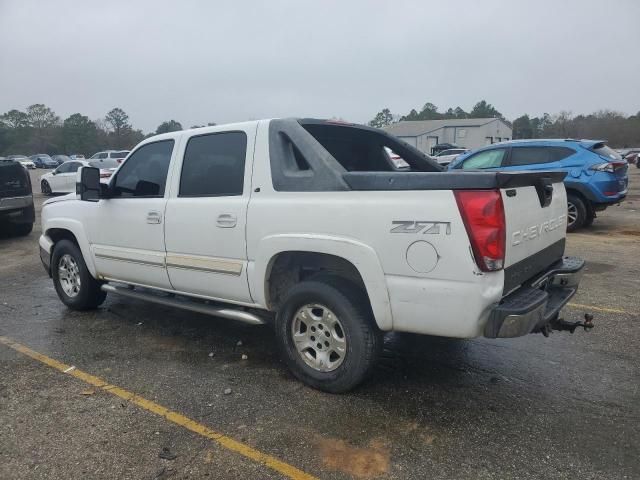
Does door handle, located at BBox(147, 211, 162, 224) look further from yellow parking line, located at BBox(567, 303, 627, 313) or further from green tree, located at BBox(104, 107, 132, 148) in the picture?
green tree, located at BBox(104, 107, 132, 148)

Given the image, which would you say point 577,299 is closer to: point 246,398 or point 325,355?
point 325,355

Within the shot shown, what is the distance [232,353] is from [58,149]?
93833mm

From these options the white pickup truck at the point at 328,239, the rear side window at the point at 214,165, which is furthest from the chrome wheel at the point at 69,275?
the rear side window at the point at 214,165

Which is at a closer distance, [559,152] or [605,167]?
[605,167]

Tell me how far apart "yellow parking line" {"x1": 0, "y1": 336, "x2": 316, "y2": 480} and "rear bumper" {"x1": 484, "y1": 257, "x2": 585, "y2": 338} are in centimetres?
134

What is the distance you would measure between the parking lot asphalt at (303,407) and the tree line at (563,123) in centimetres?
6714

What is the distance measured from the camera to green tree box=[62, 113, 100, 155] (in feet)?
275

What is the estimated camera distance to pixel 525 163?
10.3 metres

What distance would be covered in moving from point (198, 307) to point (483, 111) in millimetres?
108254

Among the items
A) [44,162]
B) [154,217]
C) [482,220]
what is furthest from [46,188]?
[44,162]

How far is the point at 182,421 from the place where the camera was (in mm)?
3254

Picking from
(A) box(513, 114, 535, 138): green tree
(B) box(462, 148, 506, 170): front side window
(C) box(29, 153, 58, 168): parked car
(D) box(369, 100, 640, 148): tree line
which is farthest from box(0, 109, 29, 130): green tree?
(B) box(462, 148, 506, 170): front side window

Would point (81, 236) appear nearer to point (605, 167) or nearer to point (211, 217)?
point (211, 217)

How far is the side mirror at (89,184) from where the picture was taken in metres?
4.88
